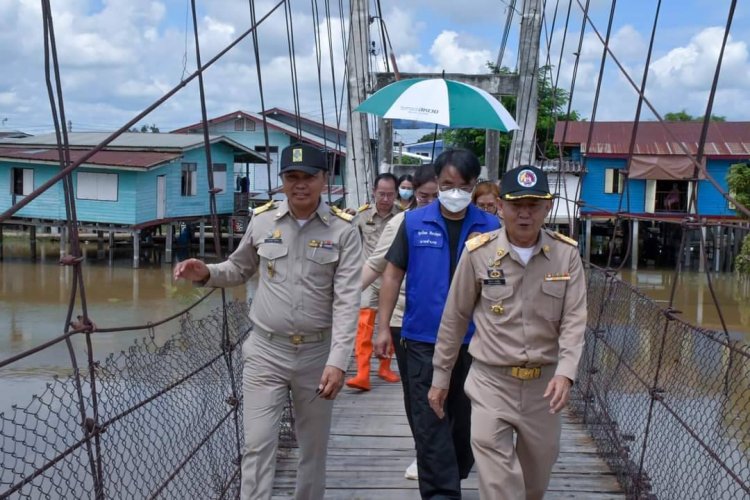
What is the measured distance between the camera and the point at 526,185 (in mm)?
2564

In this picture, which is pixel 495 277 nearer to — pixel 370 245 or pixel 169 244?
pixel 370 245

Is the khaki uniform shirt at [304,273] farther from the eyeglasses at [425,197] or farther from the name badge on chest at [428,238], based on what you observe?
the eyeglasses at [425,197]

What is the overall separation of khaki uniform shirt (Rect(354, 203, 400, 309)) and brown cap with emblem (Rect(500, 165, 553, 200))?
257 cm

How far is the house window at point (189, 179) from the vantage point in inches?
1065

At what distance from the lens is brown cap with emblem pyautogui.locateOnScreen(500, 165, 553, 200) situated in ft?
8.39

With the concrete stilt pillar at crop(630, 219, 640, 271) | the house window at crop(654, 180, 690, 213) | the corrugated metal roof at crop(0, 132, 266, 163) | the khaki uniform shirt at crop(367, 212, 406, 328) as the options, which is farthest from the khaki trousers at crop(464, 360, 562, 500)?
the house window at crop(654, 180, 690, 213)

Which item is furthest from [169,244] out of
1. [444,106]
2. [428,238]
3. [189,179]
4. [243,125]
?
[428,238]

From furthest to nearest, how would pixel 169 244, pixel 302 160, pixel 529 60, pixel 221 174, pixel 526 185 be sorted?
pixel 221 174 < pixel 169 244 < pixel 529 60 < pixel 302 160 < pixel 526 185

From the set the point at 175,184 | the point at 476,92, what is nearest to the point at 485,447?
the point at 476,92

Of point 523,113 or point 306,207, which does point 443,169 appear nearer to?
point 306,207

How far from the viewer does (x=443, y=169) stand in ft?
10.4

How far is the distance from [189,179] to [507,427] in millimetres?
25675

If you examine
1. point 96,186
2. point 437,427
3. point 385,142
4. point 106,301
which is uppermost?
point 385,142

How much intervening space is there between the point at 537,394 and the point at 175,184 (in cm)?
2507
